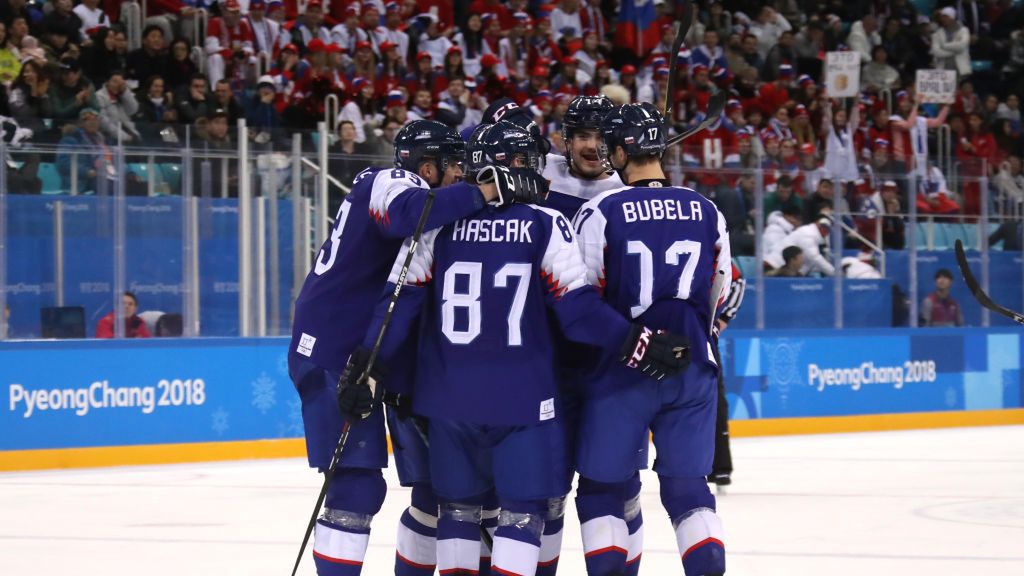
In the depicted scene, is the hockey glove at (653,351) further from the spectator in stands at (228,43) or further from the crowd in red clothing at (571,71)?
the spectator in stands at (228,43)

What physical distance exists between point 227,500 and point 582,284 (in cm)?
384

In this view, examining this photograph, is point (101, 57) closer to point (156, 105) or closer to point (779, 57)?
point (156, 105)

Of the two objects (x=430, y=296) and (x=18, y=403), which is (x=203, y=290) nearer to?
(x=18, y=403)

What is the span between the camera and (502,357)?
4207 mm

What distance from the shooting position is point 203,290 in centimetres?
922

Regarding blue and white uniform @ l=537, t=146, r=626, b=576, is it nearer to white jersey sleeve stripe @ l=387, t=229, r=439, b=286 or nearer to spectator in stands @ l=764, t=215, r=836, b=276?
white jersey sleeve stripe @ l=387, t=229, r=439, b=286

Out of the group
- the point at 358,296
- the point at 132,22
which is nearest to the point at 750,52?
the point at 132,22

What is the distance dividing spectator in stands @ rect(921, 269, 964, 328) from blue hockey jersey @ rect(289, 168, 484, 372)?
328 inches

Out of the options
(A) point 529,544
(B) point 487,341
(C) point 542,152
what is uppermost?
(C) point 542,152

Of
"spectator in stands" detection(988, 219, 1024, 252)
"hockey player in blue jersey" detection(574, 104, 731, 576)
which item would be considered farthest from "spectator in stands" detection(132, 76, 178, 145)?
"hockey player in blue jersey" detection(574, 104, 731, 576)

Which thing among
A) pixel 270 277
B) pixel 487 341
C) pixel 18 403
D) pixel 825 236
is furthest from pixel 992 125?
pixel 487 341

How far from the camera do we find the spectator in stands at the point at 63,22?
11.5 metres

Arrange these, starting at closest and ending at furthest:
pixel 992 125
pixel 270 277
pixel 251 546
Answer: pixel 251 546 → pixel 270 277 → pixel 992 125

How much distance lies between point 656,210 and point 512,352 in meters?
0.61
